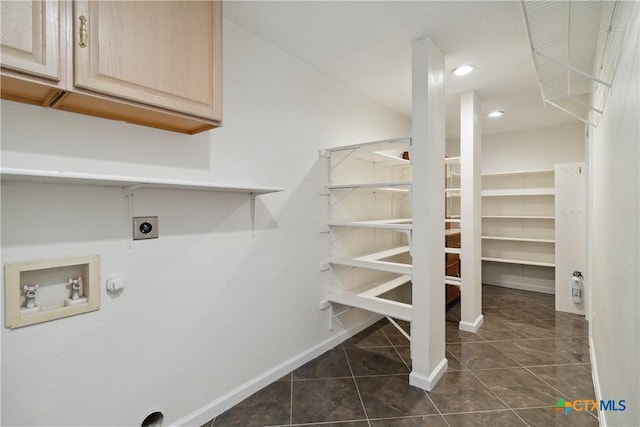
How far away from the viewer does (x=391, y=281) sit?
3.24 metres

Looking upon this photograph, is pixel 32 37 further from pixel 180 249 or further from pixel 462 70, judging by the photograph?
pixel 462 70

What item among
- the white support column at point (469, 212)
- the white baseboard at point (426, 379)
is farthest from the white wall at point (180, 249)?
the white support column at point (469, 212)

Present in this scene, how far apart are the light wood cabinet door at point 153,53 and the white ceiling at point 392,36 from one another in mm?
489

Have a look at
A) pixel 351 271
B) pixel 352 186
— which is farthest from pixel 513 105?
pixel 351 271

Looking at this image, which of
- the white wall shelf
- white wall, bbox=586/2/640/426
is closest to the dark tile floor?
white wall, bbox=586/2/640/426

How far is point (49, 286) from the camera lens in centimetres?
125

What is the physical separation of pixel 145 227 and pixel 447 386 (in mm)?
2252

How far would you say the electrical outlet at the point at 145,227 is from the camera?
4.89 ft

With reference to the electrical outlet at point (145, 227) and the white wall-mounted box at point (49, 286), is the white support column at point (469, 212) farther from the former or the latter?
the white wall-mounted box at point (49, 286)

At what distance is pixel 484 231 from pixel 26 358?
18.3ft

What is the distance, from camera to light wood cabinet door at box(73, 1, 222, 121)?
109cm

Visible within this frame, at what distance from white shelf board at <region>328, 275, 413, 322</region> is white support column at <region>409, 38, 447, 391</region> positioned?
16cm

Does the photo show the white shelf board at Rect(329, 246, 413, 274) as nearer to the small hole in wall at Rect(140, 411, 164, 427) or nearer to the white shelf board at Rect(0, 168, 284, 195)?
the white shelf board at Rect(0, 168, 284, 195)

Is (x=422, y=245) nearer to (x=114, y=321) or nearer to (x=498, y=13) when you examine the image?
(x=498, y=13)
